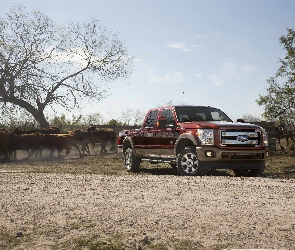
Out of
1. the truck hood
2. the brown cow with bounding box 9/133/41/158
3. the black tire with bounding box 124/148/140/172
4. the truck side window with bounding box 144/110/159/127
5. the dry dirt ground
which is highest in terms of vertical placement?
the truck side window with bounding box 144/110/159/127

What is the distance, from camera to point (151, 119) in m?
15.6

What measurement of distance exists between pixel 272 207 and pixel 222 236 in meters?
1.85

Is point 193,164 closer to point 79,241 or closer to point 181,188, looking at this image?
point 181,188

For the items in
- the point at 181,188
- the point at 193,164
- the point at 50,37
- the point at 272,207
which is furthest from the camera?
the point at 50,37

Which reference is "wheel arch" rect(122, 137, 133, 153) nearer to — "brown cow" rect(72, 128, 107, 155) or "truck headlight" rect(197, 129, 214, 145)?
"truck headlight" rect(197, 129, 214, 145)

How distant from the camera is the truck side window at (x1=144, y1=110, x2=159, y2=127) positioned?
50.5ft

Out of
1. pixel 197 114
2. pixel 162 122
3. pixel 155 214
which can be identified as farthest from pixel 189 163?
pixel 155 214

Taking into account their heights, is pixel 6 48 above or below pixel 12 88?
above

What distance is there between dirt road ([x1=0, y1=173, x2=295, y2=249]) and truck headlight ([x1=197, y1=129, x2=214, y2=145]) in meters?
2.49

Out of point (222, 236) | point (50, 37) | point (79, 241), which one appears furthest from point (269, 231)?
point (50, 37)

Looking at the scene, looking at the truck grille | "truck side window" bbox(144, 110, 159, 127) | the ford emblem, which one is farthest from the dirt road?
"truck side window" bbox(144, 110, 159, 127)

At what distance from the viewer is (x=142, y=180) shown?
458 inches

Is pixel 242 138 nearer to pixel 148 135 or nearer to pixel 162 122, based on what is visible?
pixel 162 122

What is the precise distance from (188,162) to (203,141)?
764 mm
